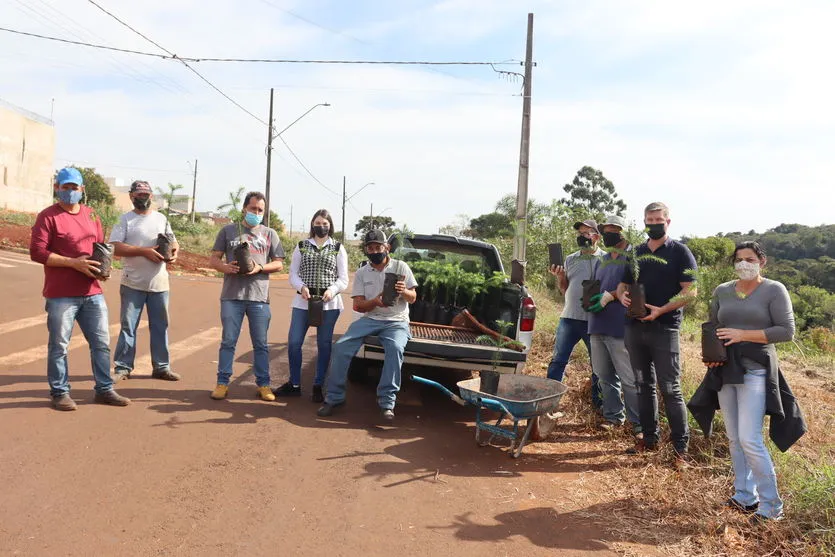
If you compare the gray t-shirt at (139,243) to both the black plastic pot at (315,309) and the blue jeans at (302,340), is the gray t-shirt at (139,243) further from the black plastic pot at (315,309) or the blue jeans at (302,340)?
the black plastic pot at (315,309)

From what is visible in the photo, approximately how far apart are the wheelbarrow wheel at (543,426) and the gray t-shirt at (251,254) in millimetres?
2861

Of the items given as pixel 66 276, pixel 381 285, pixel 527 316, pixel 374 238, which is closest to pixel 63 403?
pixel 66 276

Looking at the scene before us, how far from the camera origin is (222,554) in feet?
10.5

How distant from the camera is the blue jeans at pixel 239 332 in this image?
600 cm

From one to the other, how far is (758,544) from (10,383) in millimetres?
6264

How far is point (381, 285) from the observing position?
606 cm

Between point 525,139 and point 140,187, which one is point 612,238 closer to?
point 140,187

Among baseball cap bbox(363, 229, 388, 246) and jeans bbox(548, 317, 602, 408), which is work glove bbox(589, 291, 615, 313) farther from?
baseball cap bbox(363, 229, 388, 246)

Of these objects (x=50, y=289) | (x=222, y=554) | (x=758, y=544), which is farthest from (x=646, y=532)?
(x=50, y=289)

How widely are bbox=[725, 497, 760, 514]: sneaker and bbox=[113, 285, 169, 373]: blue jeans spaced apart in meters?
5.32

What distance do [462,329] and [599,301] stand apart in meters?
1.62

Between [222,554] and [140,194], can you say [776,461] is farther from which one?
[140,194]

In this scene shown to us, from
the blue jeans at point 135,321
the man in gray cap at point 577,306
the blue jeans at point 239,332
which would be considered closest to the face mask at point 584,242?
the man in gray cap at point 577,306

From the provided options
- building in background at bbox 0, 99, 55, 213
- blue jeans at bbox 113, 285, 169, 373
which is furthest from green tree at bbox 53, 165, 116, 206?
blue jeans at bbox 113, 285, 169, 373
